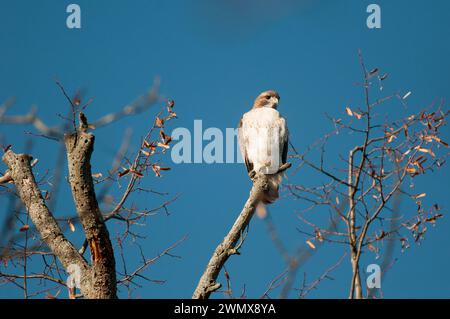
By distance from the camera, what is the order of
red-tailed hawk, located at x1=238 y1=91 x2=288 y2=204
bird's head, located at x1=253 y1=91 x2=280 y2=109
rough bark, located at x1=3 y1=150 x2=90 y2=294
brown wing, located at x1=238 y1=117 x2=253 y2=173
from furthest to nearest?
bird's head, located at x1=253 y1=91 x2=280 y2=109 < brown wing, located at x1=238 y1=117 x2=253 y2=173 < red-tailed hawk, located at x1=238 y1=91 x2=288 y2=204 < rough bark, located at x1=3 y1=150 x2=90 y2=294

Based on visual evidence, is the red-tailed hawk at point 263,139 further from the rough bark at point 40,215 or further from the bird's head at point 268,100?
the rough bark at point 40,215

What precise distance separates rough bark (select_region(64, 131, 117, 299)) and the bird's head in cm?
493

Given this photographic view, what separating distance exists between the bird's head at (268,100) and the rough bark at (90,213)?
4.93 m

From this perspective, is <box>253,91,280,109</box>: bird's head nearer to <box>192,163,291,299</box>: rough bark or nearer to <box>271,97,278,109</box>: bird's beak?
<box>271,97,278,109</box>: bird's beak

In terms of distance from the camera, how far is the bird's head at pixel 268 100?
9.11 m

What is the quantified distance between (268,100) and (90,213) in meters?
5.11

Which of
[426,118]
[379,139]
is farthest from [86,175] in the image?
[426,118]

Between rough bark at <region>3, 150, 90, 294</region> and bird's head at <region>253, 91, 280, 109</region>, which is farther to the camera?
bird's head at <region>253, 91, 280, 109</region>

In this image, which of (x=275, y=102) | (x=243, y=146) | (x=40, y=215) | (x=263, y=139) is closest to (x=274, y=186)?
(x=263, y=139)

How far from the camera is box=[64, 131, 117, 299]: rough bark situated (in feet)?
14.5

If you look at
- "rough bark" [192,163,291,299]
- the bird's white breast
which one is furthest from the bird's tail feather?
"rough bark" [192,163,291,299]

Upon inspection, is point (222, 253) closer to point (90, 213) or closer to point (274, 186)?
point (90, 213)

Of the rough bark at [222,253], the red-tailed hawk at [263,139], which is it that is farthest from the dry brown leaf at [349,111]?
the red-tailed hawk at [263,139]
